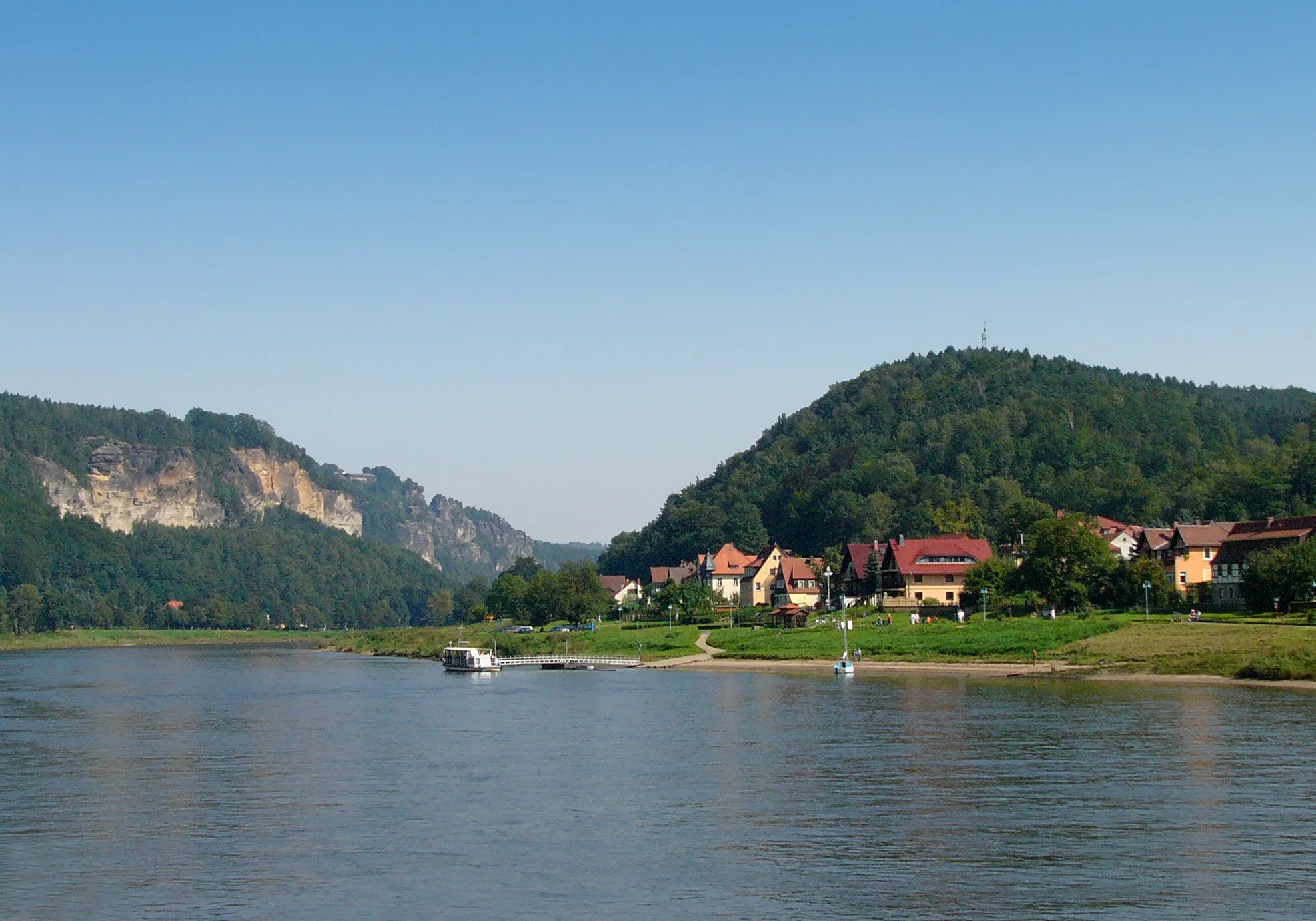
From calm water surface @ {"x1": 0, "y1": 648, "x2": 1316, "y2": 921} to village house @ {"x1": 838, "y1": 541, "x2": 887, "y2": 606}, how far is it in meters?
60.9

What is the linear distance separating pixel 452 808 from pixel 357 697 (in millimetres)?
44124

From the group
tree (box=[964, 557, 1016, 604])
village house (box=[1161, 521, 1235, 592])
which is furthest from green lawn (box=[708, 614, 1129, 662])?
village house (box=[1161, 521, 1235, 592])

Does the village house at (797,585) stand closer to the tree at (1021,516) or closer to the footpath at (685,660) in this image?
the tree at (1021,516)

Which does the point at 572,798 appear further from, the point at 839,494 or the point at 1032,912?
the point at 839,494

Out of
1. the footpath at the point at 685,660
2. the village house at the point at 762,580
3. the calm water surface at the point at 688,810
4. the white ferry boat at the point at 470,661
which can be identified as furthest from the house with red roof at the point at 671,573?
the calm water surface at the point at 688,810

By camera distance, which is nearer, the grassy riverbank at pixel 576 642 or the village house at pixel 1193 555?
the village house at pixel 1193 555

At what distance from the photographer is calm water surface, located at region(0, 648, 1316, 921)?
3020 cm

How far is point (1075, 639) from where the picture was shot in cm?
8569

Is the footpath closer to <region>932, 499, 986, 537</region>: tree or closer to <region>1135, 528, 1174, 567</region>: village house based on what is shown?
<region>1135, 528, 1174, 567</region>: village house

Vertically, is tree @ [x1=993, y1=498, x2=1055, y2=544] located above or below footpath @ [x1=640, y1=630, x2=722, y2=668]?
above

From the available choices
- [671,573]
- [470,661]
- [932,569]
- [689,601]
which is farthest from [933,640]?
[671,573]

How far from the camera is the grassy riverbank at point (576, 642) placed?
11394 cm

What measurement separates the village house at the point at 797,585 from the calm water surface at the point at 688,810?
244 ft

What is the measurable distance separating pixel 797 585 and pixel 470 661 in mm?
47358
